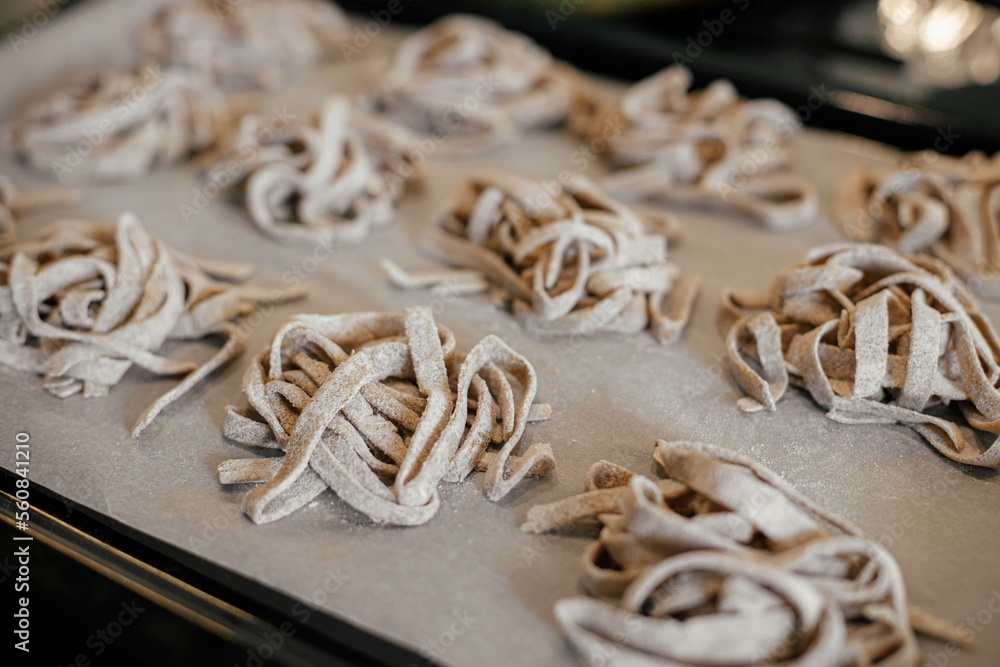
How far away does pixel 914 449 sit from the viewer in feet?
5.79

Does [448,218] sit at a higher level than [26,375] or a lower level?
higher

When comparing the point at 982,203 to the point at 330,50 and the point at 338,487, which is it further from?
the point at 330,50

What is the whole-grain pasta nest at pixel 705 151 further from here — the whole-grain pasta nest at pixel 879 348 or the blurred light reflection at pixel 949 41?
the blurred light reflection at pixel 949 41

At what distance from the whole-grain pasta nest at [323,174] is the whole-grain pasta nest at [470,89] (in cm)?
31

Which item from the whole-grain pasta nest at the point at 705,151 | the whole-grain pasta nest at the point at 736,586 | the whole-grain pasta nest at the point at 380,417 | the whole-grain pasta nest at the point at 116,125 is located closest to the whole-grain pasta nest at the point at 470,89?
the whole-grain pasta nest at the point at 705,151

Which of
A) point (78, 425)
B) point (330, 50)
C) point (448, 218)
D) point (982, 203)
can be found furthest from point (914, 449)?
point (330, 50)

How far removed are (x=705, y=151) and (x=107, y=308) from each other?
203 cm

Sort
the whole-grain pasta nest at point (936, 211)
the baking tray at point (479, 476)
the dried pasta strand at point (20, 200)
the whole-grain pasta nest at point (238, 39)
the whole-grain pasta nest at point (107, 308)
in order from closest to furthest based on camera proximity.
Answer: the baking tray at point (479, 476) → the whole-grain pasta nest at point (107, 308) → the whole-grain pasta nest at point (936, 211) → the dried pasta strand at point (20, 200) → the whole-grain pasta nest at point (238, 39)

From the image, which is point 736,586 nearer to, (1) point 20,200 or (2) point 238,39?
(1) point 20,200

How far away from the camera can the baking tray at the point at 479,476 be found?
55.9 inches

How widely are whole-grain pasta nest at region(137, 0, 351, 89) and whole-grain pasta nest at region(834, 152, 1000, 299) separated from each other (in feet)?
7.85

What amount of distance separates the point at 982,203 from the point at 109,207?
9.22 feet

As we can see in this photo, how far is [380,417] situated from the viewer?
1.69 meters

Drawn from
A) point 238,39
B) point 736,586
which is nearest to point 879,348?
point 736,586
